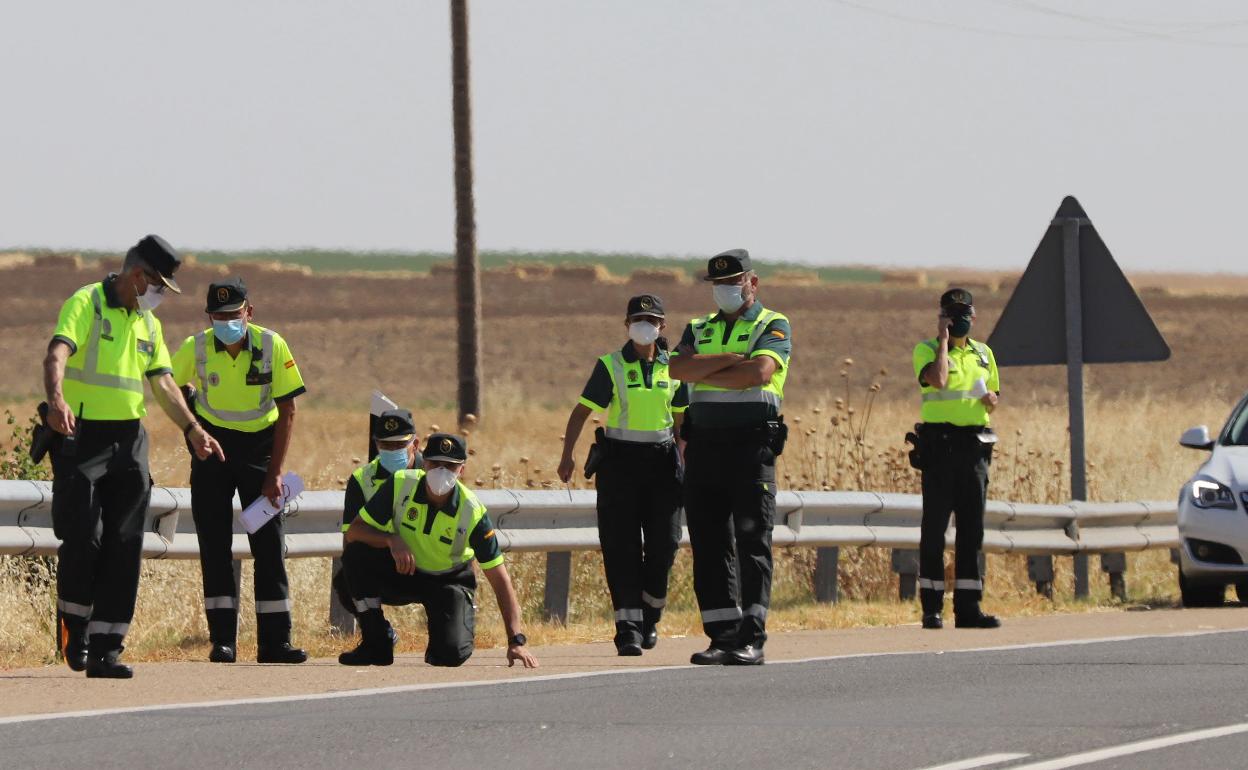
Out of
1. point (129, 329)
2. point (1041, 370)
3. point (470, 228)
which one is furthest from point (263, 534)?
point (1041, 370)

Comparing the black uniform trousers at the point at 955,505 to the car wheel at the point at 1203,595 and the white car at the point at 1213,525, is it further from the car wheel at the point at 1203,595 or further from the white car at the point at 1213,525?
the car wheel at the point at 1203,595

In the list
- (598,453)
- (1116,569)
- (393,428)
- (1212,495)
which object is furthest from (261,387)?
(1116,569)

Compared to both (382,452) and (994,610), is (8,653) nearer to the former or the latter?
(382,452)

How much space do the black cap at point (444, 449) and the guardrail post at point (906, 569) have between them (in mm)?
5984

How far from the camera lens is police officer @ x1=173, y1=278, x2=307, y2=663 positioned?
11.7 metres

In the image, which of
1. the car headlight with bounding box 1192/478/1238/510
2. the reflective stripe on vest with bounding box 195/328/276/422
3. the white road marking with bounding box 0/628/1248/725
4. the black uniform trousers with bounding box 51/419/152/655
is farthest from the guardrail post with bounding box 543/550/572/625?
the car headlight with bounding box 1192/478/1238/510

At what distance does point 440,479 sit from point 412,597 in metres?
0.69

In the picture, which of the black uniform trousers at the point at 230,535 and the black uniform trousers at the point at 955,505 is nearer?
the black uniform trousers at the point at 230,535

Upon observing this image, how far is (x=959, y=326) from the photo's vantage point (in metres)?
14.3

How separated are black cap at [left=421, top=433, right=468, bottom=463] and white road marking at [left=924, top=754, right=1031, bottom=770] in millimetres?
3371

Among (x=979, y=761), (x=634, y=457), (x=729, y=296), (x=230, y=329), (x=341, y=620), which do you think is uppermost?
(x=729, y=296)

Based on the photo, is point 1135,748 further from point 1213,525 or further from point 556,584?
point 1213,525

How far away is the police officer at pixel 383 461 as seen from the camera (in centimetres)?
1165

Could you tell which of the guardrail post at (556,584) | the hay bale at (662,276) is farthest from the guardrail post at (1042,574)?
the hay bale at (662,276)
